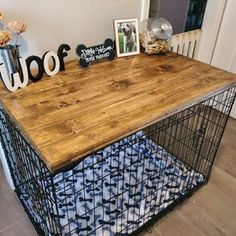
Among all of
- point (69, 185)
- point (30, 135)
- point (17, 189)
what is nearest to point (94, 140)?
point (30, 135)

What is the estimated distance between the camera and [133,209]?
1.42 meters

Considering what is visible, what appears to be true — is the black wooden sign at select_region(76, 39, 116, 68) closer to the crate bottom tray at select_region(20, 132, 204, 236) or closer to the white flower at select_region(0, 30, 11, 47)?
the white flower at select_region(0, 30, 11, 47)

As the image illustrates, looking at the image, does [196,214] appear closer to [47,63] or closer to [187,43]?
[47,63]

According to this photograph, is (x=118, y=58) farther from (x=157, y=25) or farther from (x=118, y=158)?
(x=118, y=158)

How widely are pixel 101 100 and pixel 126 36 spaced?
0.57 m

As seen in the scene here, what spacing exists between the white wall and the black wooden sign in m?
0.16

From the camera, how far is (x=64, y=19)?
134cm

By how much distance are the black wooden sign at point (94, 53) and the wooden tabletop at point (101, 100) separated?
0.04 meters

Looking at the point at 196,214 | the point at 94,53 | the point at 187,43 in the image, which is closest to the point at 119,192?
the point at 196,214

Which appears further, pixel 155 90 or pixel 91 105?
pixel 155 90

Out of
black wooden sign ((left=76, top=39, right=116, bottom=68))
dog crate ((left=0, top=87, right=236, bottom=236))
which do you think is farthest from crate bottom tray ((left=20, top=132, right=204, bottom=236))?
black wooden sign ((left=76, top=39, right=116, bottom=68))

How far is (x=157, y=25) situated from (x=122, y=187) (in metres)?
0.98

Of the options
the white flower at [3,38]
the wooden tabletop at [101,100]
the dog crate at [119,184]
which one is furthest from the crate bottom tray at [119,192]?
the white flower at [3,38]

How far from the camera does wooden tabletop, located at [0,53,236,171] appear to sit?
859 millimetres
